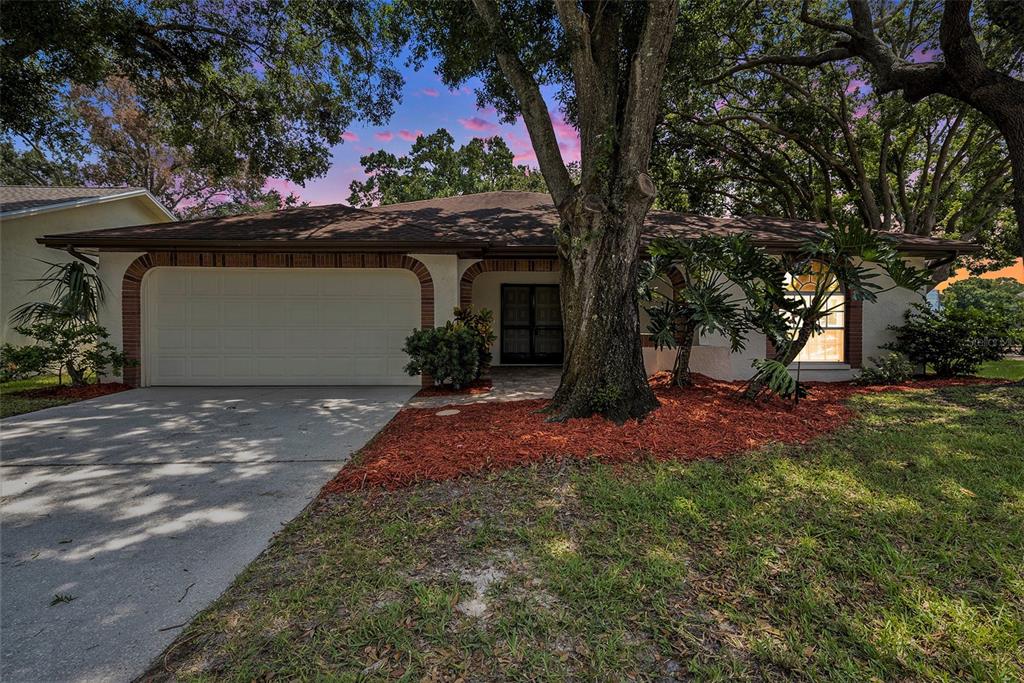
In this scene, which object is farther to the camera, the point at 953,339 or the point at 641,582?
the point at 953,339

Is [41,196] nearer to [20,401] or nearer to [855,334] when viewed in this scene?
[20,401]

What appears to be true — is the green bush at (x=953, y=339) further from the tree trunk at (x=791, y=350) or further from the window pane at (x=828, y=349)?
the tree trunk at (x=791, y=350)

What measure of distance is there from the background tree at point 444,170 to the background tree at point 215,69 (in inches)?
567

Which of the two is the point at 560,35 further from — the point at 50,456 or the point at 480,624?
the point at 50,456

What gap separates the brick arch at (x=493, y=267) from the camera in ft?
29.4

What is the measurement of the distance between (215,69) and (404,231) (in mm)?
6032

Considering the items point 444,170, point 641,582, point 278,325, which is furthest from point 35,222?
point 444,170

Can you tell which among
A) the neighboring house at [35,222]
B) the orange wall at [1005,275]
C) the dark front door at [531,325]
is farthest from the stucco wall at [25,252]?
the orange wall at [1005,275]

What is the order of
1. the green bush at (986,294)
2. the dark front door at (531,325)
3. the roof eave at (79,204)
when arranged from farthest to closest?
the green bush at (986,294), the dark front door at (531,325), the roof eave at (79,204)

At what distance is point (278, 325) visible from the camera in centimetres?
877

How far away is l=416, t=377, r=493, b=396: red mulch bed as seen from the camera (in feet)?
25.3

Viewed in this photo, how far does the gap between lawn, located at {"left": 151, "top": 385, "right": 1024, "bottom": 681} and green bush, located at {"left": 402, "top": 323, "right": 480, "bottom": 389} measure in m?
4.18

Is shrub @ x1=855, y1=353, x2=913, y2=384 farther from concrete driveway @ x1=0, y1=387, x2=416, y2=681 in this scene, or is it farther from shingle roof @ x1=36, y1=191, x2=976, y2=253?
concrete driveway @ x1=0, y1=387, x2=416, y2=681

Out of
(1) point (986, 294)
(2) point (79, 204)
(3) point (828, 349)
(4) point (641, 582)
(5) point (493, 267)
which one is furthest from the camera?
(1) point (986, 294)
